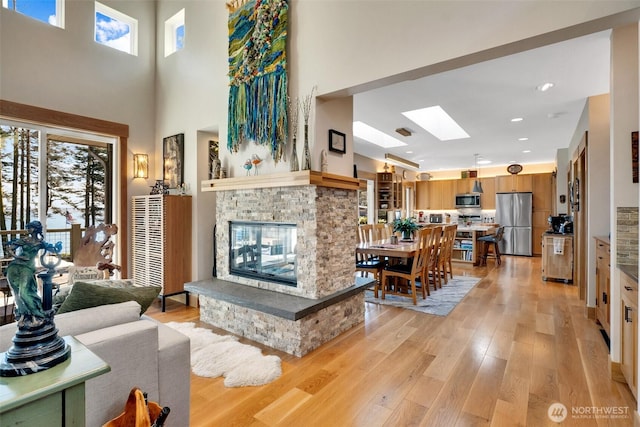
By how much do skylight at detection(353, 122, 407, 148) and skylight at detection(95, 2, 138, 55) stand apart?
3.65 m

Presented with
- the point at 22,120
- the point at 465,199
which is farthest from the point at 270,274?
the point at 465,199

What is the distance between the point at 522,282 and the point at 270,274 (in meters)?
4.65

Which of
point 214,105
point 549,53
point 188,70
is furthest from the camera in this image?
point 188,70

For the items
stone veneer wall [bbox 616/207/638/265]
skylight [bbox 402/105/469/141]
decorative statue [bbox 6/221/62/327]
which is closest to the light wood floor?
stone veneer wall [bbox 616/207/638/265]

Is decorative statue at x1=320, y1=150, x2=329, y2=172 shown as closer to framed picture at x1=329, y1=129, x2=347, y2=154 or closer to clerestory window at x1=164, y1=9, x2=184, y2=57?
framed picture at x1=329, y1=129, x2=347, y2=154

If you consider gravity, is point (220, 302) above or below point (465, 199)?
below

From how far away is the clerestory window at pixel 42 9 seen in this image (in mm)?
3566

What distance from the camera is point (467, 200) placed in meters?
→ 9.88

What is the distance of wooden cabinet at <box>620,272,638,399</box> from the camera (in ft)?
6.39

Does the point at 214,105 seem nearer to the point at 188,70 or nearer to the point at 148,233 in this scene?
the point at 188,70

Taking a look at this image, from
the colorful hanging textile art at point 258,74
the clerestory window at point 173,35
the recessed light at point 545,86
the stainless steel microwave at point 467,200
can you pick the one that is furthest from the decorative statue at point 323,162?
the stainless steel microwave at point 467,200

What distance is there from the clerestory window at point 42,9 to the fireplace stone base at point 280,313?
3741mm

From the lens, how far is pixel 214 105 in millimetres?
3973

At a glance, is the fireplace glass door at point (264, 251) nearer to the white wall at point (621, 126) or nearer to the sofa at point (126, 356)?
the sofa at point (126, 356)
